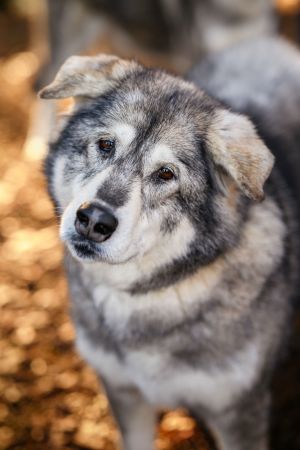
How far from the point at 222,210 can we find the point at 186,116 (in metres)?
0.44

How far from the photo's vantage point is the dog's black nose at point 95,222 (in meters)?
2.40

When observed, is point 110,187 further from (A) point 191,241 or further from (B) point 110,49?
(B) point 110,49

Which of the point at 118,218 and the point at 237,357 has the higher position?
the point at 118,218

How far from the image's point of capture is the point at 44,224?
16.5 ft

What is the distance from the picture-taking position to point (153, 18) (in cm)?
596

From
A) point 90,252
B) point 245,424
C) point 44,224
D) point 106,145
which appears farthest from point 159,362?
point 44,224

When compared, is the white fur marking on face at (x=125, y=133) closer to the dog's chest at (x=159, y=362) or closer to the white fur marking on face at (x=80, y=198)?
the white fur marking on face at (x=80, y=198)

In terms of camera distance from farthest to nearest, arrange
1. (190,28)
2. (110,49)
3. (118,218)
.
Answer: (110,49) → (190,28) → (118,218)

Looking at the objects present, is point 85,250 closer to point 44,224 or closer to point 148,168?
point 148,168

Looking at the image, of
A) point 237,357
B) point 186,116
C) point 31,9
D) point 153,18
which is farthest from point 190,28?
point 237,357

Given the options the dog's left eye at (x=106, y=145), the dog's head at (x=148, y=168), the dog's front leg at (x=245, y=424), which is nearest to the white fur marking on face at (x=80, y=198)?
the dog's head at (x=148, y=168)

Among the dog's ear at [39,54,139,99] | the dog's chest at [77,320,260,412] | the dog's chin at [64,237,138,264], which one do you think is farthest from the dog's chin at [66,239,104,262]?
the dog's ear at [39,54,139,99]

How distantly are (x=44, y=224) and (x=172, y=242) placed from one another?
2585 millimetres

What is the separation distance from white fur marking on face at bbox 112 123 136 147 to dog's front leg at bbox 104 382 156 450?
132 cm
